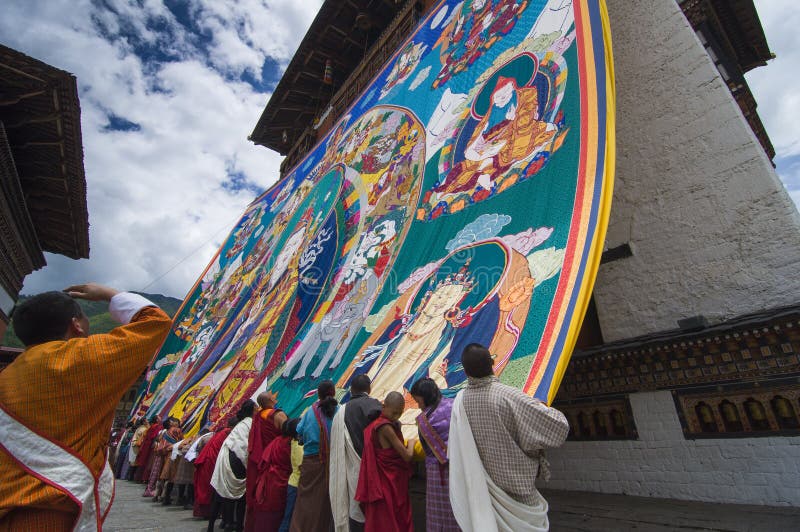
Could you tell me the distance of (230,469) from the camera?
2922 millimetres

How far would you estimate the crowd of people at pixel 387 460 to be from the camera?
1.33 m

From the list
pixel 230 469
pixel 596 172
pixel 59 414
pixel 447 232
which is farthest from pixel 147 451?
pixel 596 172

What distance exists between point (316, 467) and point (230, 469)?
1.08m

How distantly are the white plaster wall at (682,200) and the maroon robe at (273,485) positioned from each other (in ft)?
9.41

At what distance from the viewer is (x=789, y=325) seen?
2223 mm

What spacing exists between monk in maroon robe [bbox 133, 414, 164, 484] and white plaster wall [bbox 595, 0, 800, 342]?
570 centimetres

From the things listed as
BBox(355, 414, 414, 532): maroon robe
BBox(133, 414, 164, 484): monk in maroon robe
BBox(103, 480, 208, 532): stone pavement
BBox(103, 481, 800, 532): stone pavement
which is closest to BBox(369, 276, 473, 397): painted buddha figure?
BBox(355, 414, 414, 532): maroon robe

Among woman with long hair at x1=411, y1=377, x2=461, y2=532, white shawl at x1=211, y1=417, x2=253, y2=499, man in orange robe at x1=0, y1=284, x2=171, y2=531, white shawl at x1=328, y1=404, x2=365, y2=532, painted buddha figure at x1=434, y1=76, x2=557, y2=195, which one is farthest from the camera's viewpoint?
white shawl at x1=211, y1=417, x2=253, y2=499

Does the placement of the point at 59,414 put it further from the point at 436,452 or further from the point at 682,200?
the point at 682,200

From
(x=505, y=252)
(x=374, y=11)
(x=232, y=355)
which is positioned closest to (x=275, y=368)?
(x=232, y=355)

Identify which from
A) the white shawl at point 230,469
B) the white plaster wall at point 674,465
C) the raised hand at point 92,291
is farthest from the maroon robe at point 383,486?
the white plaster wall at point 674,465

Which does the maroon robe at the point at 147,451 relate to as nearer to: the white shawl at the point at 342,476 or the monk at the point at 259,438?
the monk at the point at 259,438

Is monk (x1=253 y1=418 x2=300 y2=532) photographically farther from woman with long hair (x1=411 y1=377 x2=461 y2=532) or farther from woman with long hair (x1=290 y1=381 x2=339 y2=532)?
woman with long hair (x1=411 y1=377 x2=461 y2=532)

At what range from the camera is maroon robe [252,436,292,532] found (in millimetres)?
2393
